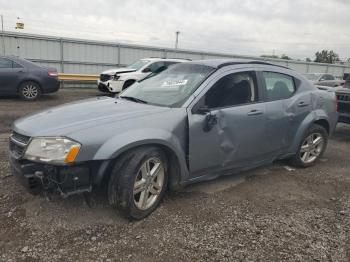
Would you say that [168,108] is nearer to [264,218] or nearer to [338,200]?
[264,218]

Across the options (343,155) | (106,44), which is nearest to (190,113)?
(343,155)

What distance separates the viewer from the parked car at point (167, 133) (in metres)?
2.99

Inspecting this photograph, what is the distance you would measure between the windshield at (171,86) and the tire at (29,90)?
7.36 metres

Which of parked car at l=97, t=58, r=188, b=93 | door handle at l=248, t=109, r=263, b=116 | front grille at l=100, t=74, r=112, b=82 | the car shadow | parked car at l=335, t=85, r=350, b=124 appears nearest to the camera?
door handle at l=248, t=109, r=263, b=116

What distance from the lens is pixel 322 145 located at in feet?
17.8

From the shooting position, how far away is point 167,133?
3383 mm

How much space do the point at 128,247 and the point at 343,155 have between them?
4.85 meters

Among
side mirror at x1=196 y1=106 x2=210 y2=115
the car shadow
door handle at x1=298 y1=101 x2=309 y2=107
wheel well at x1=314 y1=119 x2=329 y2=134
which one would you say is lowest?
the car shadow

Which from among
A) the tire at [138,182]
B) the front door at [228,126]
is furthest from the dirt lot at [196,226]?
the front door at [228,126]

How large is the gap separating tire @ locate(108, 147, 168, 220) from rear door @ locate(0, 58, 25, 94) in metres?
8.65

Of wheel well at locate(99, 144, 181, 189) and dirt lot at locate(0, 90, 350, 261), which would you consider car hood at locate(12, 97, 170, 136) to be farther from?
dirt lot at locate(0, 90, 350, 261)

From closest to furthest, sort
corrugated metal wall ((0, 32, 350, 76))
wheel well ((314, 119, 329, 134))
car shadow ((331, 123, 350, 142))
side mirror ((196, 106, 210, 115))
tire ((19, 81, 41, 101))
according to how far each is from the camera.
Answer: side mirror ((196, 106, 210, 115)) < wheel well ((314, 119, 329, 134)) < car shadow ((331, 123, 350, 142)) < tire ((19, 81, 41, 101)) < corrugated metal wall ((0, 32, 350, 76))

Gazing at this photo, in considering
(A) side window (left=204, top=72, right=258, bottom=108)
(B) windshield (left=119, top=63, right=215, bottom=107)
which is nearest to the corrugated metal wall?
(B) windshield (left=119, top=63, right=215, bottom=107)

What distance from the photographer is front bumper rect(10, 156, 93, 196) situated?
2.94 m
